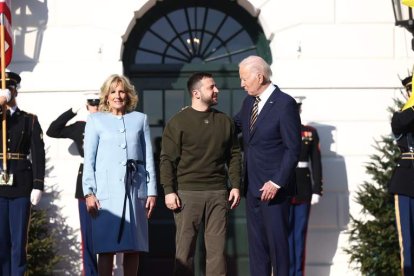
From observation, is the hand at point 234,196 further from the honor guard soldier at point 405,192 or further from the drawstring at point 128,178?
the honor guard soldier at point 405,192

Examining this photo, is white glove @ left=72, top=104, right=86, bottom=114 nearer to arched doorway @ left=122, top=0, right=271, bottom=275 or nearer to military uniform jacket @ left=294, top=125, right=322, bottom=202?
arched doorway @ left=122, top=0, right=271, bottom=275

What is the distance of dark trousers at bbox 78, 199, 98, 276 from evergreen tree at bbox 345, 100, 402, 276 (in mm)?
2309

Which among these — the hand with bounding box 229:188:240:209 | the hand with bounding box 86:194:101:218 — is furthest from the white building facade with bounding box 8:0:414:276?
the hand with bounding box 86:194:101:218

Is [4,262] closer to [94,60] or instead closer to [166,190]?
[166,190]

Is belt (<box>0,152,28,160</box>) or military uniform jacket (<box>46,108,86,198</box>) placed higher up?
military uniform jacket (<box>46,108,86,198</box>)

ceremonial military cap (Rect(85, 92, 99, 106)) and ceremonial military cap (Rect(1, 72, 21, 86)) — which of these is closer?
ceremonial military cap (Rect(1, 72, 21, 86))

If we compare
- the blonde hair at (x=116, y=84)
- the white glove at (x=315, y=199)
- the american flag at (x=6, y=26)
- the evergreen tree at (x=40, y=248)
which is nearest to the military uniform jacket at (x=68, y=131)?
the evergreen tree at (x=40, y=248)

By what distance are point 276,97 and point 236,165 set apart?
70 cm

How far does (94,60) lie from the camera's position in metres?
8.52

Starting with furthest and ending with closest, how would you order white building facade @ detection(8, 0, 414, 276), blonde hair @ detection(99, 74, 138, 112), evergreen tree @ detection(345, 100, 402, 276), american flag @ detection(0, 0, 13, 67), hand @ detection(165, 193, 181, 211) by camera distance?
white building facade @ detection(8, 0, 414, 276) < evergreen tree @ detection(345, 100, 402, 276) < american flag @ detection(0, 0, 13, 67) < hand @ detection(165, 193, 181, 211) < blonde hair @ detection(99, 74, 138, 112)

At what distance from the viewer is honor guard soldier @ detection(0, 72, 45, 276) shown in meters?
6.98

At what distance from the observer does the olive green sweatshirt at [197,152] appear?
633 centimetres

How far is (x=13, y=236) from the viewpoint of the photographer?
277 inches

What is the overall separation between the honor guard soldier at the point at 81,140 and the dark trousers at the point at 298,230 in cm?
179
